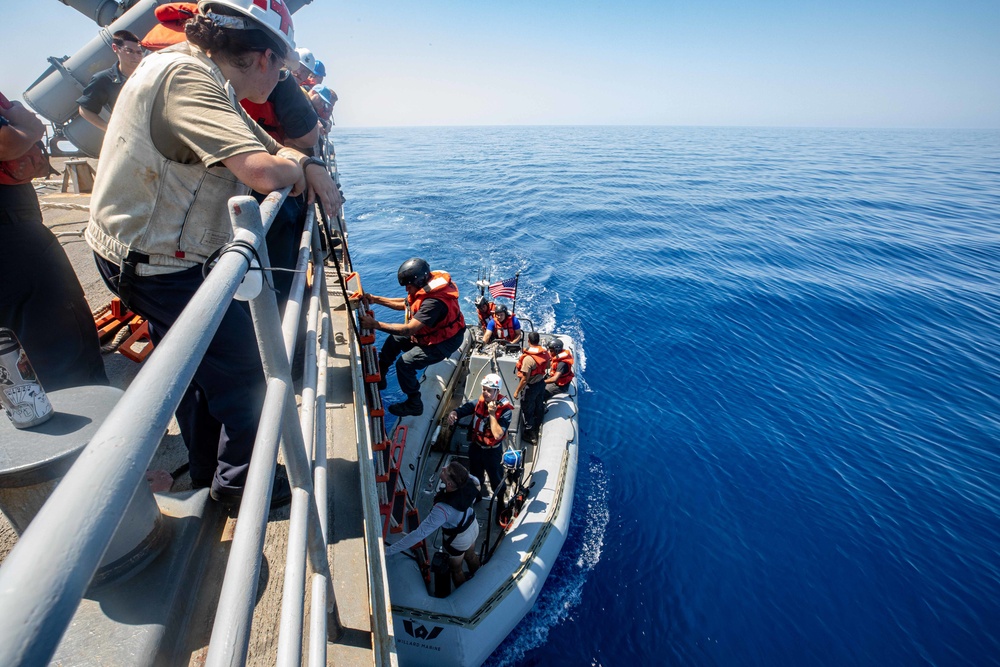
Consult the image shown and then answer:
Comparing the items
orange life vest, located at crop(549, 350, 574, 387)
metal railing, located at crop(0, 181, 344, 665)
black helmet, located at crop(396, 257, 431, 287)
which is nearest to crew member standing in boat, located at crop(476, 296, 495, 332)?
orange life vest, located at crop(549, 350, 574, 387)

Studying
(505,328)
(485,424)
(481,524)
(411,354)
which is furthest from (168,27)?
(505,328)

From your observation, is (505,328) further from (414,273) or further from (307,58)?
(307,58)

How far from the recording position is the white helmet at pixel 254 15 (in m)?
2.13

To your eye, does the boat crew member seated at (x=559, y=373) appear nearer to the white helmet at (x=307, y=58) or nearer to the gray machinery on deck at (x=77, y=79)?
the white helmet at (x=307, y=58)

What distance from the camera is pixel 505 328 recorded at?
12469 millimetres

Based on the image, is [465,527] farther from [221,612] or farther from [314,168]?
[221,612]

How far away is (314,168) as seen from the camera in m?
2.83

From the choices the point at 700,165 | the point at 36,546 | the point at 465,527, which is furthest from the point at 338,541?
the point at 700,165

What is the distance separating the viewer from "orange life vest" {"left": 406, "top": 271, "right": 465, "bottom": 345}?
7129 millimetres

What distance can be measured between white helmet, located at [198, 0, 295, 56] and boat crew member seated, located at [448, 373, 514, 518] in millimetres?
6767

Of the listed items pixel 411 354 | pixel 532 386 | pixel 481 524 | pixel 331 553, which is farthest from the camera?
pixel 532 386

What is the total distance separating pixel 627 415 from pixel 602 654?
6.86m

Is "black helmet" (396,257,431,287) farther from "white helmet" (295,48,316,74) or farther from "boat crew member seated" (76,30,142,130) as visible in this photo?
"white helmet" (295,48,316,74)

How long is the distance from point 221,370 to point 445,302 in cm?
481
